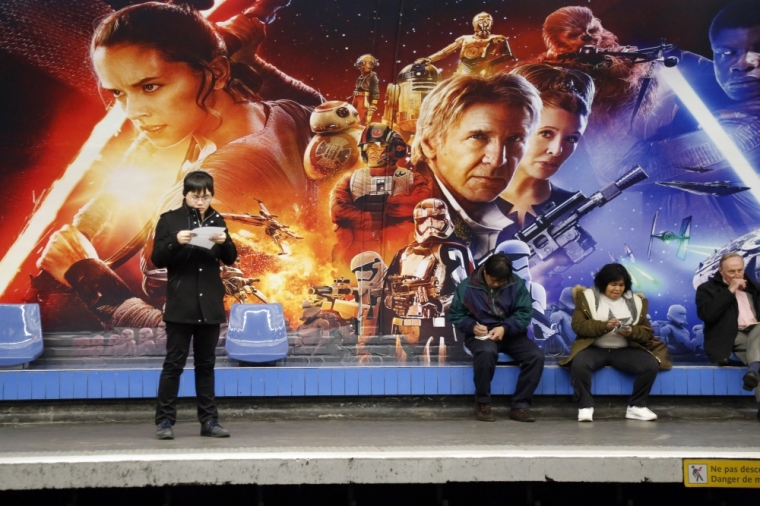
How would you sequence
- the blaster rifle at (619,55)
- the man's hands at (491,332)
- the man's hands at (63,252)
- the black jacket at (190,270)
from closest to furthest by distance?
the black jacket at (190,270)
the man's hands at (491,332)
the man's hands at (63,252)
the blaster rifle at (619,55)

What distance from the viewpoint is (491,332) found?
6.75m

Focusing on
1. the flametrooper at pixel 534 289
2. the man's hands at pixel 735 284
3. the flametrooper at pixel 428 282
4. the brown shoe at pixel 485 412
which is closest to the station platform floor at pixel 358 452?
the brown shoe at pixel 485 412

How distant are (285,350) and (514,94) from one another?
2.69m

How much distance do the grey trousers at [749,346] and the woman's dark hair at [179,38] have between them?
395cm

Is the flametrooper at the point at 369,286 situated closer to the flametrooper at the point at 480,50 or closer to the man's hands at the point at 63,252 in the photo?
the flametrooper at the point at 480,50

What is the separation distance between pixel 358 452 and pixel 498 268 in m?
2.09

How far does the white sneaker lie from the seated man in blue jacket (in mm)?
661

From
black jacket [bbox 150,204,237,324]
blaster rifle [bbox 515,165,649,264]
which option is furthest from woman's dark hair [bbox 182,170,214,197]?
blaster rifle [bbox 515,165,649,264]

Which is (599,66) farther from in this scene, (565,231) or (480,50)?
(565,231)

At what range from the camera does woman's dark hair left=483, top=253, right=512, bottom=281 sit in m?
6.82

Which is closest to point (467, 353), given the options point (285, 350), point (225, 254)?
point (285, 350)

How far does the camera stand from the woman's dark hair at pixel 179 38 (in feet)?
24.4

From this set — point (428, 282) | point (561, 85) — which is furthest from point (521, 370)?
point (561, 85)

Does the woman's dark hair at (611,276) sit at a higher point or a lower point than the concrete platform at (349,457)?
higher
